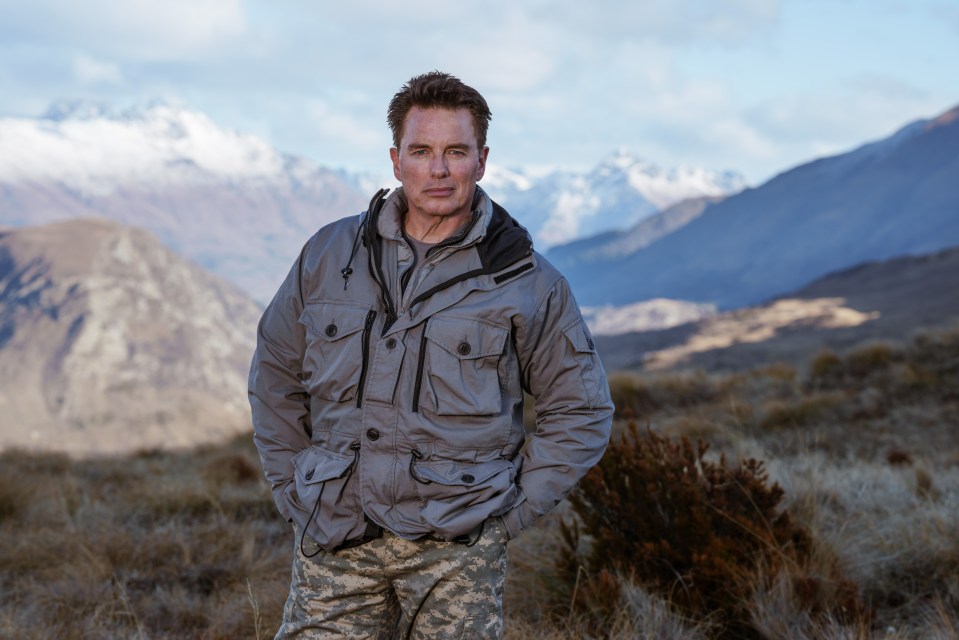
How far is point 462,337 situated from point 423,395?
183mm

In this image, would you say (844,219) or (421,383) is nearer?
(421,383)

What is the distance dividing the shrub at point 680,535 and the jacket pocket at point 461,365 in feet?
5.23

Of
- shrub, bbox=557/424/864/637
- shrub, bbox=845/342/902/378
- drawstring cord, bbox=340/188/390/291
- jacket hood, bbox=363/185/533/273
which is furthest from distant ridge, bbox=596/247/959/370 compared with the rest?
drawstring cord, bbox=340/188/390/291

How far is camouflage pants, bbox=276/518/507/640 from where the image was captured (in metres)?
2.28

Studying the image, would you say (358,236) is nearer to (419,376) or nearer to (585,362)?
(419,376)

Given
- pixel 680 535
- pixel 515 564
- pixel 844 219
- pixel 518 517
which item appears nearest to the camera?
pixel 518 517

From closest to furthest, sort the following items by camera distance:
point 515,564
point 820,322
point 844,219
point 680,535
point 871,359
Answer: point 680,535, point 515,564, point 871,359, point 820,322, point 844,219

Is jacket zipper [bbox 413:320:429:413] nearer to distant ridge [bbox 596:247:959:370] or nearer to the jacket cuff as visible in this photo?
the jacket cuff

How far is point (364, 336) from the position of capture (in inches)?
88.7

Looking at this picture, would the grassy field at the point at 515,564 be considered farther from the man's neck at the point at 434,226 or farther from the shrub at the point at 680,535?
the man's neck at the point at 434,226

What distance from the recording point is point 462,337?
221 cm

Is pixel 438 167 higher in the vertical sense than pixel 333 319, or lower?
higher

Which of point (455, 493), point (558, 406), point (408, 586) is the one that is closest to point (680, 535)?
point (558, 406)

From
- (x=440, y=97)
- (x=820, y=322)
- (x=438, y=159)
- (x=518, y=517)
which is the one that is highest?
(x=440, y=97)
